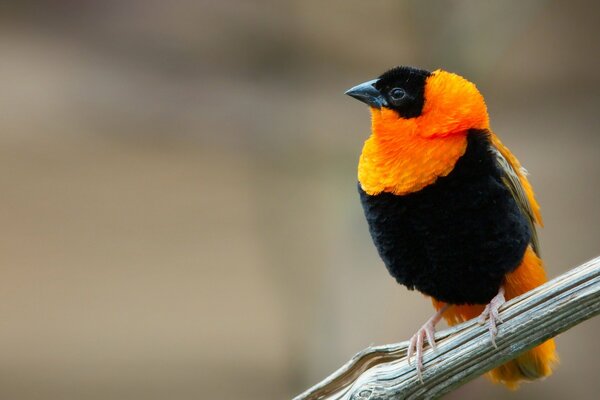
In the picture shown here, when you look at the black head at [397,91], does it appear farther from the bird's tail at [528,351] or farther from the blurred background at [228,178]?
the blurred background at [228,178]

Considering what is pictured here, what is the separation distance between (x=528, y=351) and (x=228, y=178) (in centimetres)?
229

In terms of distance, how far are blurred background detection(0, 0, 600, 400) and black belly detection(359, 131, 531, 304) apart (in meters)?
1.71

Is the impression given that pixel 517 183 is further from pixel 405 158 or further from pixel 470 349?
pixel 470 349

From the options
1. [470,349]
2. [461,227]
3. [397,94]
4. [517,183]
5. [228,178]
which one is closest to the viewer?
[470,349]

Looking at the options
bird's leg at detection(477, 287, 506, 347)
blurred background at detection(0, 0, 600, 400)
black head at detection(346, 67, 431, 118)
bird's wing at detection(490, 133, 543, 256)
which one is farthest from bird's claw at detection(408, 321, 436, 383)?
blurred background at detection(0, 0, 600, 400)

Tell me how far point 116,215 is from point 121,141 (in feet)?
1.28

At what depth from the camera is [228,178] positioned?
14.5 feet

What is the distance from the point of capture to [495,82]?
4.63 metres

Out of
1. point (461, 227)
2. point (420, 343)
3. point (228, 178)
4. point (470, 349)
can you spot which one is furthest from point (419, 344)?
point (228, 178)

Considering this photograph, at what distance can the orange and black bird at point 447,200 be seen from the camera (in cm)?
229

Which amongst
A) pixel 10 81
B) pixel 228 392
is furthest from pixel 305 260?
pixel 10 81

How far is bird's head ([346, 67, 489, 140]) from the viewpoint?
2393mm

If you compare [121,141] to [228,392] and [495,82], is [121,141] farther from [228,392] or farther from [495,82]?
[495,82]

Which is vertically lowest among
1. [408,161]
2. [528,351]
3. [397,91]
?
[528,351]
